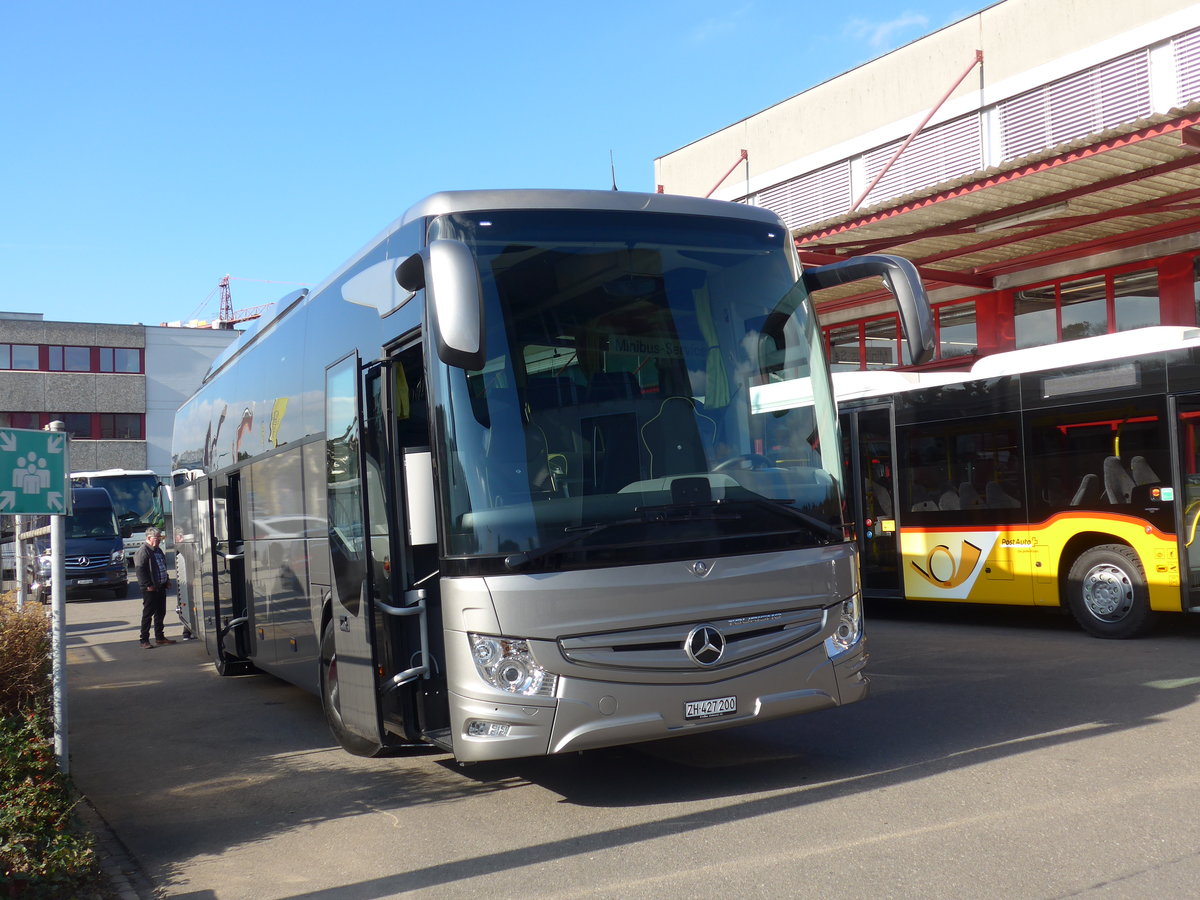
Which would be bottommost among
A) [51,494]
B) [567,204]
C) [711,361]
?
[51,494]

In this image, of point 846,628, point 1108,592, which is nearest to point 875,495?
point 1108,592

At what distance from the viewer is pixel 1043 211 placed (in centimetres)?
1519

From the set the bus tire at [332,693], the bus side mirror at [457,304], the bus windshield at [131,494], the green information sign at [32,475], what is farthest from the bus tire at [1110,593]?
the bus windshield at [131,494]

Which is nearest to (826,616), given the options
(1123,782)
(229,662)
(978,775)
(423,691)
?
(978,775)

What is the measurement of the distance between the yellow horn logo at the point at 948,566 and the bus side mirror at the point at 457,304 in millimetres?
9449

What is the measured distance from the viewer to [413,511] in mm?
6105

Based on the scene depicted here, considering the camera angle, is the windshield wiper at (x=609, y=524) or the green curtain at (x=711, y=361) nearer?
the windshield wiper at (x=609, y=524)

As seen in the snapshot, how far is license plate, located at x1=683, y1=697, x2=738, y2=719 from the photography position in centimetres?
595

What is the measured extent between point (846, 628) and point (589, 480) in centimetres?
178

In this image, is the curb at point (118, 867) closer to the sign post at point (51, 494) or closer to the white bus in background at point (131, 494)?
the sign post at point (51, 494)

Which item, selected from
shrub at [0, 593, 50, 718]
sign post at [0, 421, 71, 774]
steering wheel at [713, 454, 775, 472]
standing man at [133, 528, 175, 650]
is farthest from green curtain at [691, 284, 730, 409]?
standing man at [133, 528, 175, 650]

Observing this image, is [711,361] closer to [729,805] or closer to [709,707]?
[709,707]

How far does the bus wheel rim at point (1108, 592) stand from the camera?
12.0 metres

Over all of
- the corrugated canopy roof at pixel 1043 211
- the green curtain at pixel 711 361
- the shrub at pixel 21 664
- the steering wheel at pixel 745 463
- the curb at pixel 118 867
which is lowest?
the curb at pixel 118 867
